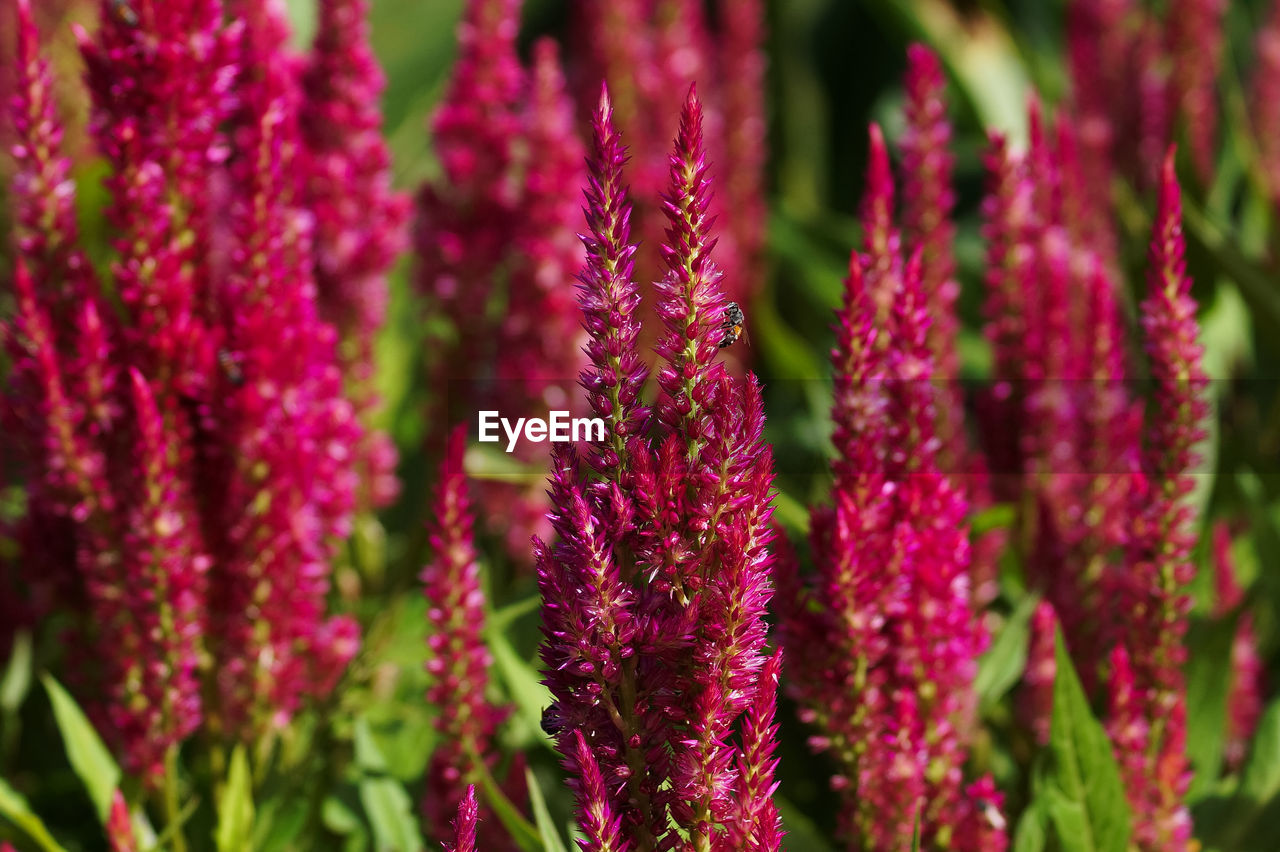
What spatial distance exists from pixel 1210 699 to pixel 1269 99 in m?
1.15

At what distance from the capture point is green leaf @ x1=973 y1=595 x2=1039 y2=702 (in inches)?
44.4

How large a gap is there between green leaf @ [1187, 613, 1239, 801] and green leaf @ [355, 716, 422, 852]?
73 centimetres

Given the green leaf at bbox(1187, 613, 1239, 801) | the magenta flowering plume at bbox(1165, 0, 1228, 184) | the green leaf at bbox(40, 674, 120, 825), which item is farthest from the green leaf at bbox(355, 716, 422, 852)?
the magenta flowering plume at bbox(1165, 0, 1228, 184)

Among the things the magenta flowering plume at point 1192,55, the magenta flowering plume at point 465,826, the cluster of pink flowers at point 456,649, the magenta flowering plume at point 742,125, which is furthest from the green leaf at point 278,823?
the magenta flowering plume at point 1192,55

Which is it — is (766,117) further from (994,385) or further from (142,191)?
(142,191)

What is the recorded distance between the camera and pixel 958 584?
93 cm

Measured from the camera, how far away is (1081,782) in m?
0.93

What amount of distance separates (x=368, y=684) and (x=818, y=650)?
57cm

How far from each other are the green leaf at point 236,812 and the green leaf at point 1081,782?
2.08 feet

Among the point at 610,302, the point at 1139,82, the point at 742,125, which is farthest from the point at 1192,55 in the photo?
the point at 610,302

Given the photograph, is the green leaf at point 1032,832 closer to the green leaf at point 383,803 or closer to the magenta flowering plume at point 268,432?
the green leaf at point 383,803

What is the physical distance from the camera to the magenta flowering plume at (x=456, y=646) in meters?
0.89

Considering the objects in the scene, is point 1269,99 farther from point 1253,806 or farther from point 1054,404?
point 1253,806

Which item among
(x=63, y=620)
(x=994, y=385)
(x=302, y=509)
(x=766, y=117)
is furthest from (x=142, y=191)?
(x=766, y=117)
